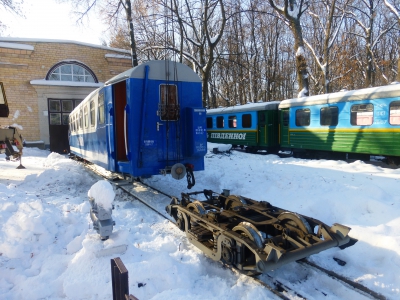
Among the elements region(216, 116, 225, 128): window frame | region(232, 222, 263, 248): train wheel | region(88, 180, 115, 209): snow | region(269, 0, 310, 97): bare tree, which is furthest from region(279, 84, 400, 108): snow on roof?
region(88, 180, 115, 209): snow

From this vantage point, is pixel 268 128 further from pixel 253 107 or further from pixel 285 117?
pixel 253 107

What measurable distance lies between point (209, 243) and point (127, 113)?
3.64 metres

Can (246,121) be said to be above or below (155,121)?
above

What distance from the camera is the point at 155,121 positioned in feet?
23.2

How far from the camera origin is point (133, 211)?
21.5ft

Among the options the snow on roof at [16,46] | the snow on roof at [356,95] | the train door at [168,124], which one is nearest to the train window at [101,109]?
the train door at [168,124]

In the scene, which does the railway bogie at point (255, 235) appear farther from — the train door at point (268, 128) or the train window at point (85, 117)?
the train door at point (268, 128)

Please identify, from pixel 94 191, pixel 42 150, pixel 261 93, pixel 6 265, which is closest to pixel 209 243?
pixel 94 191

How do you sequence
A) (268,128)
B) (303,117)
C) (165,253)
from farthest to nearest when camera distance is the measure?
(268,128) → (303,117) → (165,253)

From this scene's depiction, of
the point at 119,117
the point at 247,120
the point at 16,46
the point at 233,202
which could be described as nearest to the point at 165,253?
the point at 233,202

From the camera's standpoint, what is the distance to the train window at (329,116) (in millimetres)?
12842

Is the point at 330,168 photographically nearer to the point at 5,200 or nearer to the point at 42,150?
the point at 5,200

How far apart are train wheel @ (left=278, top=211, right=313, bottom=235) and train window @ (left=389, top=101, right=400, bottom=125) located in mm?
8661

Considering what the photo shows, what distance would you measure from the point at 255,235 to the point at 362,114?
33.1ft
